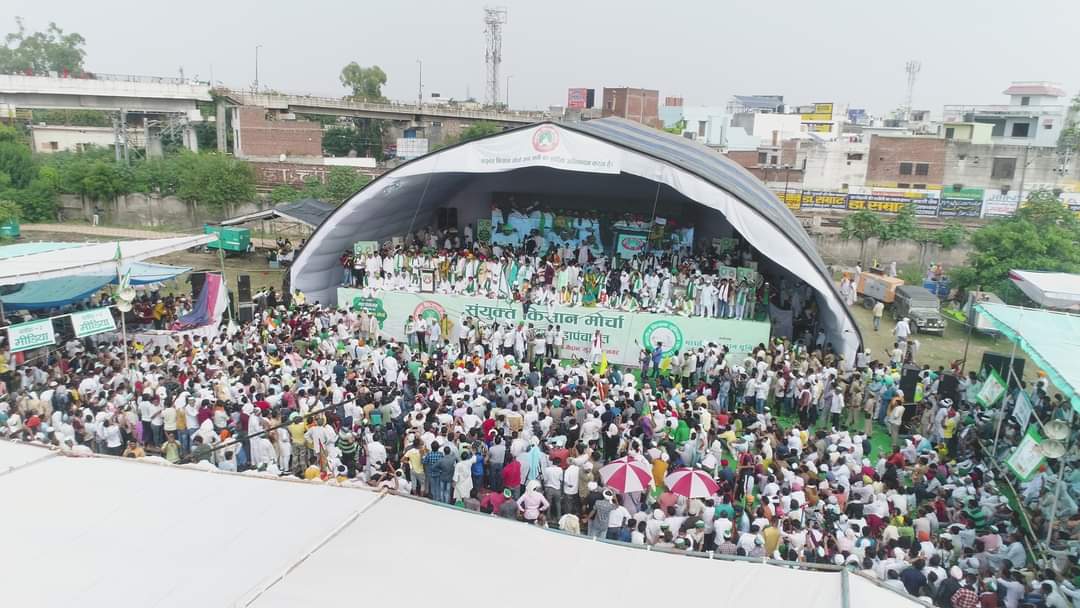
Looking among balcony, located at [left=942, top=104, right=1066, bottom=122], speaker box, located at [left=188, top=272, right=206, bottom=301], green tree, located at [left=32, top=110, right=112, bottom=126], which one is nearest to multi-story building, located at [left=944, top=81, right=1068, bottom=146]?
balcony, located at [left=942, top=104, right=1066, bottom=122]

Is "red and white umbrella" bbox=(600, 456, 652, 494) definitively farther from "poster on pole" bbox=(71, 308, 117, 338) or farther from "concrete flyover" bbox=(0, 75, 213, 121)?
"concrete flyover" bbox=(0, 75, 213, 121)

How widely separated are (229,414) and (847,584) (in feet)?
27.4

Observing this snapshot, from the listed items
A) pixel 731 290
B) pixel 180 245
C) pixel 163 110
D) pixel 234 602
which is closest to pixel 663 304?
pixel 731 290

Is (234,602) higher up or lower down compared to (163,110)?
lower down

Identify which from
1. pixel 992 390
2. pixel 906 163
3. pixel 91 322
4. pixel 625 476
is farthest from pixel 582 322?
pixel 906 163

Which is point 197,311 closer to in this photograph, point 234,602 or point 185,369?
point 185,369

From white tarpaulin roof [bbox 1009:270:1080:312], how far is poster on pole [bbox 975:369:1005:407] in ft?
7.72

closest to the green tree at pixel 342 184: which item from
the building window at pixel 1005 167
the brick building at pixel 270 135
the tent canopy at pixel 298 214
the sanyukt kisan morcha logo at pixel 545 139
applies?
the tent canopy at pixel 298 214

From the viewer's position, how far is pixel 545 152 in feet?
51.1

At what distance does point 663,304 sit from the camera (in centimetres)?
1598

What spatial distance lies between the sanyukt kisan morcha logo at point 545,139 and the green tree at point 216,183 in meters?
22.2

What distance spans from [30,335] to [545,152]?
980 centimetres

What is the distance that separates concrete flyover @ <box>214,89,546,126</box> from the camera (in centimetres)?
4628

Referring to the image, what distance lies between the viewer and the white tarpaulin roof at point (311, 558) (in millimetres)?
4684
